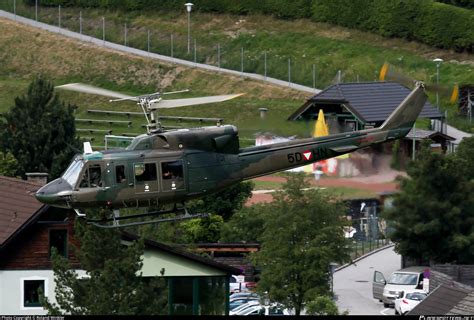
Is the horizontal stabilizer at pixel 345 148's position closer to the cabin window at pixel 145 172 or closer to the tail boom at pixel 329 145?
the tail boom at pixel 329 145

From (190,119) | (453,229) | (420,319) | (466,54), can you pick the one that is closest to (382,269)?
(453,229)

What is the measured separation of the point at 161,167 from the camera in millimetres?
44219

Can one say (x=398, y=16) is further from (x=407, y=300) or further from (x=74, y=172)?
(x=74, y=172)

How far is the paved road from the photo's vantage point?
67.7 meters

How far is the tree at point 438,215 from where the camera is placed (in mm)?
67875

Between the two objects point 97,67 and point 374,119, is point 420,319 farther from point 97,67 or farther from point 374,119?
point 97,67

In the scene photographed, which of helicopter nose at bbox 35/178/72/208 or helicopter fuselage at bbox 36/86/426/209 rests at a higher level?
helicopter fuselage at bbox 36/86/426/209

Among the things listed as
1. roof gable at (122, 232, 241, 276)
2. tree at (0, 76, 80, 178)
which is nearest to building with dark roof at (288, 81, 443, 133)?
roof gable at (122, 232, 241, 276)

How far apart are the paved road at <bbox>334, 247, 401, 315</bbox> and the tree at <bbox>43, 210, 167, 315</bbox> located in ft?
43.9

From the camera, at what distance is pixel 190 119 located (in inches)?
3917

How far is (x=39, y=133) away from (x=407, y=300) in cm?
2792

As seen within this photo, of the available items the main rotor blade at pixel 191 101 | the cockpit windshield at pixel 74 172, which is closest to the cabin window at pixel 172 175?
the main rotor blade at pixel 191 101

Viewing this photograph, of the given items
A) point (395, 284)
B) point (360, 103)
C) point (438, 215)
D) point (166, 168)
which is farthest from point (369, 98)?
point (166, 168)

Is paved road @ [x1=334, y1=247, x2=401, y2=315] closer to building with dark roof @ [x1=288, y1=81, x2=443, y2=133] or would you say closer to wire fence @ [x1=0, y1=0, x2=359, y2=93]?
building with dark roof @ [x1=288, y1=81, x2=443, y2=133]
